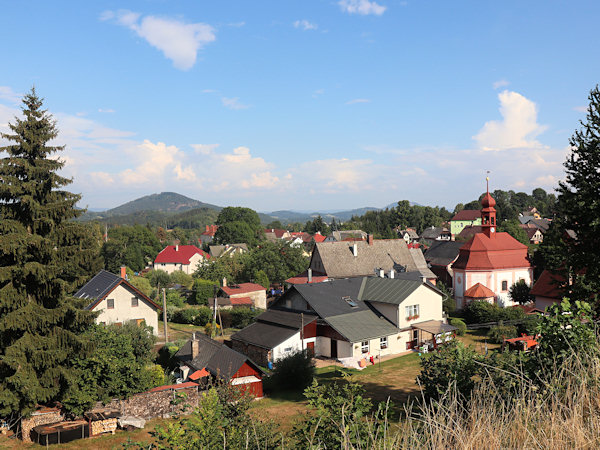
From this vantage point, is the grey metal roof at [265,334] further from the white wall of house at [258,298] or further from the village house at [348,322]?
the white wall of house at [258,298]

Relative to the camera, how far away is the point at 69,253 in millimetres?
19375

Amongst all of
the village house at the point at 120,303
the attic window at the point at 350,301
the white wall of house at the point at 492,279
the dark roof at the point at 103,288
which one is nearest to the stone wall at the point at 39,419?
the dark roof at the point at 103,288

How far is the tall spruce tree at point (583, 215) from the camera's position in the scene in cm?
1645

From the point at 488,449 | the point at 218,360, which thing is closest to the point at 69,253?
the point at 218,360

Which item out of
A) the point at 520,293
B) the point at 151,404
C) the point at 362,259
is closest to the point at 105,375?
the point at 151,404

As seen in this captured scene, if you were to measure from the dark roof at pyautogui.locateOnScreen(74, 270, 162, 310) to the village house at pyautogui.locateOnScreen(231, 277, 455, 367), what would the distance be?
8.84 m

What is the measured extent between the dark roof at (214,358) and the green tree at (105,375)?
445 cm

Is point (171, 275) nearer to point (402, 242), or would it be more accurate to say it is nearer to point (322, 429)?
point (402, 242)

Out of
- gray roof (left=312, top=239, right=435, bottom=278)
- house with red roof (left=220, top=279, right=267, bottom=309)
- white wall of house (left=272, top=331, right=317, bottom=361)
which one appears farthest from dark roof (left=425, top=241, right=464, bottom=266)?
white wall of house (left=272, top=331, right=317, bottom=361)

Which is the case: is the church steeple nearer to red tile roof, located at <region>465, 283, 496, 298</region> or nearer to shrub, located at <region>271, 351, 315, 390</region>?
red tile roof, located at <region>465, 283, 496, 298</region>

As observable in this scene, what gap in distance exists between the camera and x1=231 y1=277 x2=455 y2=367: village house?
109 ft

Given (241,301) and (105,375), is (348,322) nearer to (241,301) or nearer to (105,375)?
(105,375)

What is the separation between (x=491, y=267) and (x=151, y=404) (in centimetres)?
4164

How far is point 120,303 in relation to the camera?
35.5 meters
